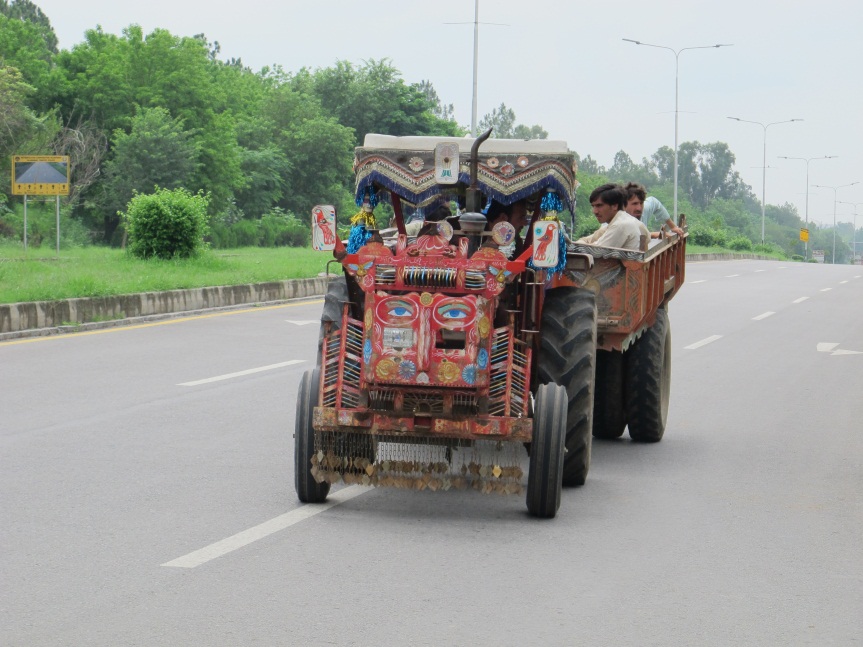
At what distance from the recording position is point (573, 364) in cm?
816

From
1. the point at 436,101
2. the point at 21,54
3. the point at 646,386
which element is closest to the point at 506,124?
the point at 436,101

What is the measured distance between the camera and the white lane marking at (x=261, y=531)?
6270 millimetres

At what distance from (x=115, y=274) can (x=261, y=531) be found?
59.2 feet

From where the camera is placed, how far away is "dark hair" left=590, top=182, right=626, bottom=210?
10.6m

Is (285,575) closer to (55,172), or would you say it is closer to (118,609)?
(118,609)

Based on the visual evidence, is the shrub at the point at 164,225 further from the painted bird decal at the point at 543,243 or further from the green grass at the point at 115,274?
the painted bird decal at the point at 543,243

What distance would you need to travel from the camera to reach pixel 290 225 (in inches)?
2680

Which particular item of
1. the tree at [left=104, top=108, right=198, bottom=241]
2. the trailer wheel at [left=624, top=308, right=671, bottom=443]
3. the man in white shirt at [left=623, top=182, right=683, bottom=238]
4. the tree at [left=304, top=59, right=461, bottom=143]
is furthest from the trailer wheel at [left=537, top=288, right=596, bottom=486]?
the tree at [left=304, top=59, right=461, bottom=143]

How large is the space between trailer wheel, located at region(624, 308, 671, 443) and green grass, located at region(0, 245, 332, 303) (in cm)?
1055

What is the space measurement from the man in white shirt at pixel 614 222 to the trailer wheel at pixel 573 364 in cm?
178

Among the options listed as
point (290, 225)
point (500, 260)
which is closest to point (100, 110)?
point (290, 225)

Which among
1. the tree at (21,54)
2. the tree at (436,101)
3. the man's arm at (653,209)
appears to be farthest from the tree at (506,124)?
the man's arm at (653,209)

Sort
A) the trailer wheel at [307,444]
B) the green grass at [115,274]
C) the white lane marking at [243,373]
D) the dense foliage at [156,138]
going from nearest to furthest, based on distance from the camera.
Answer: the trailer wheel at [307,444]
the white lane marking at [243,373]
the green grass at [115,274]
the dense foliage at [156,138]

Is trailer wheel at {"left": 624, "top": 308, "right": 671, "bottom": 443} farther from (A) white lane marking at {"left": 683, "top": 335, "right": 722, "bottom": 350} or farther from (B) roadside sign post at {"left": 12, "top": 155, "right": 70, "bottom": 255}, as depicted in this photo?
(B) roadside sign post at {"left": 12, "top": 155, "right": 70, "bottom": 255}
